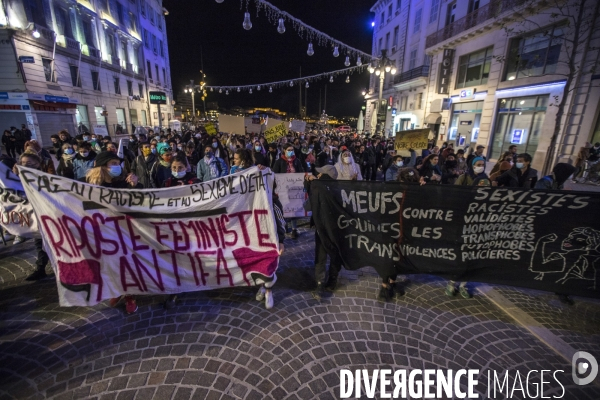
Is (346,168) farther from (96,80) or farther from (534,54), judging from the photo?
(96,80)

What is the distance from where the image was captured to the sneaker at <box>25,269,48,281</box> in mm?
4094

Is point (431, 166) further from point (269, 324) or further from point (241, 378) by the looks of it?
point (241, 378)

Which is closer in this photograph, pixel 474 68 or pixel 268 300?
pixel 268 300

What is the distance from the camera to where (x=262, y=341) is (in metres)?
3.04

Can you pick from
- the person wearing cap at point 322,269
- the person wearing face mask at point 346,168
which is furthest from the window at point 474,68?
the person wearing cap at point 322,269

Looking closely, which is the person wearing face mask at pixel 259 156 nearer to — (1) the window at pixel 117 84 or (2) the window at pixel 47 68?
(2) the window at pixel 47 68

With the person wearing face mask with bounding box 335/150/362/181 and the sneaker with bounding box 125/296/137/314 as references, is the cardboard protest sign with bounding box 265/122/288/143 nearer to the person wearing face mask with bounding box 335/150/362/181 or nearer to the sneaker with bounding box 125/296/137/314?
the person wearing face mask with bounding box 335/150/362/181

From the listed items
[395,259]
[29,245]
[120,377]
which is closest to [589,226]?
[395,259]

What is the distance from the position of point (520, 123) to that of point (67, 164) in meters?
19.1

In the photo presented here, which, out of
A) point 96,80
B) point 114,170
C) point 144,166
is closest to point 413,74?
point 144,166

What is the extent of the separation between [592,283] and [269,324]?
383 centimetres

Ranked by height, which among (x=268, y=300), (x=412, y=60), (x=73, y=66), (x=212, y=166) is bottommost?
(x=268, y=300)

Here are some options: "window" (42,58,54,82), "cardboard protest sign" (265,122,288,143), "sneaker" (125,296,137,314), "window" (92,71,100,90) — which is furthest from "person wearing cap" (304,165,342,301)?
"window" (92,71,100,90)

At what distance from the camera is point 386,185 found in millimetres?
3457
